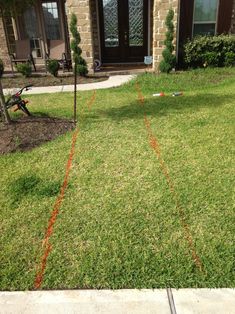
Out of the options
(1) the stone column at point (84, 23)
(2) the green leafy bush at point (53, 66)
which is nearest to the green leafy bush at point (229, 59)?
(1) the stone column at point (84, 23)

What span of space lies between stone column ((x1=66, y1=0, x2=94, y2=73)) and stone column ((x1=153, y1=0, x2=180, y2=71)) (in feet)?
6.42

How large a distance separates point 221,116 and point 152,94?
2195mm

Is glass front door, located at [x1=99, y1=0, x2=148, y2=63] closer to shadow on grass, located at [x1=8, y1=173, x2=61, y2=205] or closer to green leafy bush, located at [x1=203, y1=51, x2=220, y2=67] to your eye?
green leafy bush, located at [x1=203, y1=51, x2=220, y2=67]

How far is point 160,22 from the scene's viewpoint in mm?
9141

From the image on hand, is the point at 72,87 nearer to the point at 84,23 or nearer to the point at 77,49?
the point at 77,49

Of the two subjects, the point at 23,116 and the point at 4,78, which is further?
the point at 4,78

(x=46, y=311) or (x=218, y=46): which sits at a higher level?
(x=218, y=46)

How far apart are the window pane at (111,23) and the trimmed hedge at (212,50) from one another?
2879 mm

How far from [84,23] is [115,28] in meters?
2.18

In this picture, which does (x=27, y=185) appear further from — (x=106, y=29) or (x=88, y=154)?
(x=106, y=29)

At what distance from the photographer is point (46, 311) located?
6.74 ft

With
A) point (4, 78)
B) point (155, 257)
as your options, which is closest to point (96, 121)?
point (155, 257)

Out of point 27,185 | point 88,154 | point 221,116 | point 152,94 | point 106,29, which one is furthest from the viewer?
point 106,29

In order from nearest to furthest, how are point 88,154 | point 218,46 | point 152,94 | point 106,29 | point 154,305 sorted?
1. point 154,305
2. point 88,154
3. point 152,94
4. point 218,46
5. point 106,29
